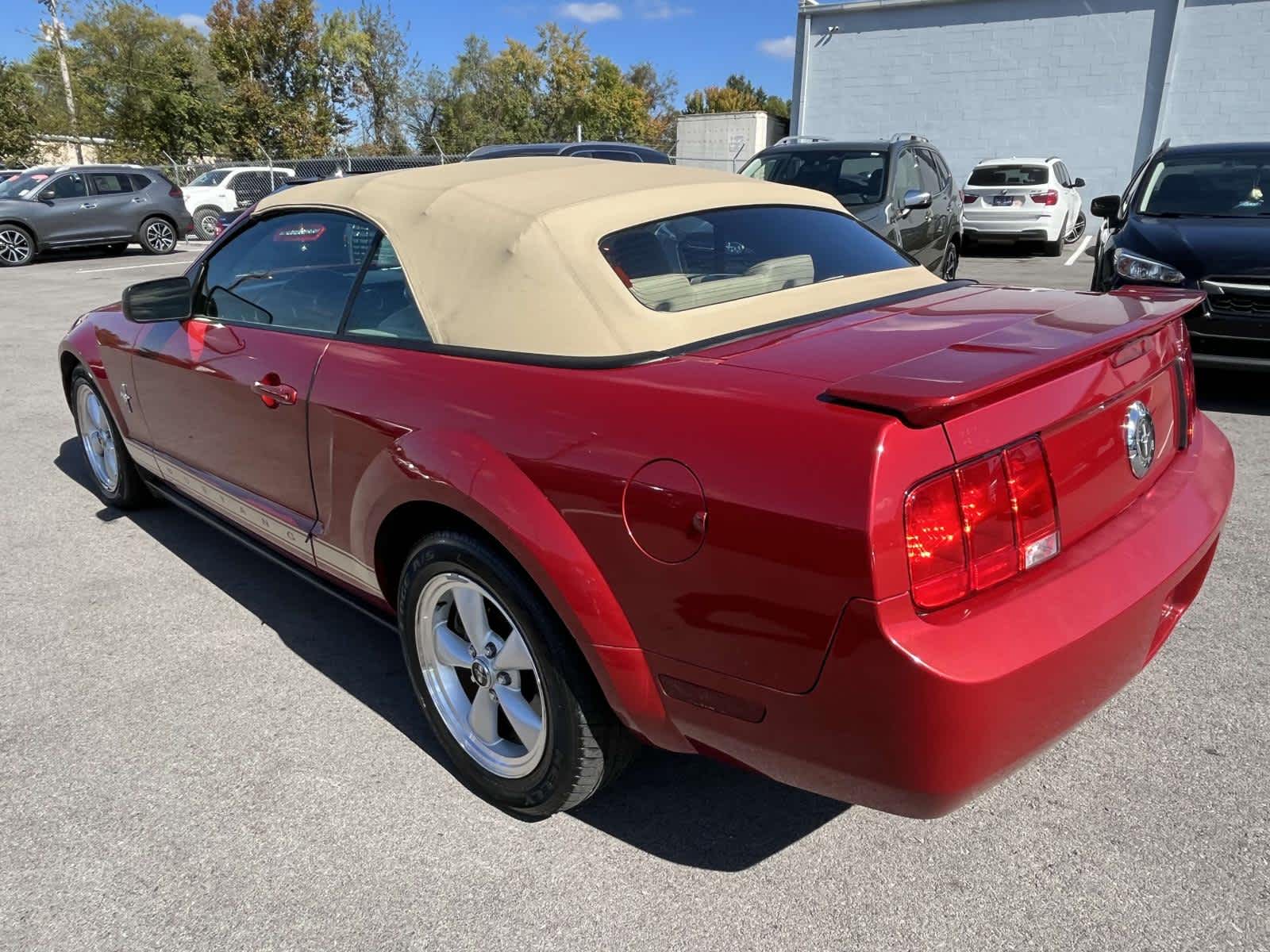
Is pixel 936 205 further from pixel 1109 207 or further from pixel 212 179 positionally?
pixel 212 179

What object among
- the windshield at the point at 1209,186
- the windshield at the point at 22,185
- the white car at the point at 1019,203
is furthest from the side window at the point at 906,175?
the windshield at the point at 22,185

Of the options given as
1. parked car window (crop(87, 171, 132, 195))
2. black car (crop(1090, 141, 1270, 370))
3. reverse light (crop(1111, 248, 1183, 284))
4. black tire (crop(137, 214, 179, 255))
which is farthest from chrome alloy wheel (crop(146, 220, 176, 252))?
reverse light (crop(1111, 248, 1183, 284))

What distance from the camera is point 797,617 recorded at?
1720 millimetres

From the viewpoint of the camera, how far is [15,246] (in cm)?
1728

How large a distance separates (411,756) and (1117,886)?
71.6 inches

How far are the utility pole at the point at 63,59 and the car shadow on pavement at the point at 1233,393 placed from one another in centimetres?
3936

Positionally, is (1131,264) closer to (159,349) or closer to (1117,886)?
(1117,886)

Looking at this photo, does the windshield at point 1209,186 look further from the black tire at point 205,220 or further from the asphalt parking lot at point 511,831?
the black tire at point 205,220

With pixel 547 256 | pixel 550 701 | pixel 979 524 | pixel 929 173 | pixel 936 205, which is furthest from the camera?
pixel 929 173

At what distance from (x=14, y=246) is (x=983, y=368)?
1992cm

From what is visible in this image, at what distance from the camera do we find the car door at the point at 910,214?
8.88 metres

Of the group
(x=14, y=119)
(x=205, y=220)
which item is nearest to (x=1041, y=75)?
(x=205, y=220)

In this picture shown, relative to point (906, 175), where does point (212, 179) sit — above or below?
below

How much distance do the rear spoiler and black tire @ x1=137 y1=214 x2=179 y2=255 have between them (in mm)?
19774
